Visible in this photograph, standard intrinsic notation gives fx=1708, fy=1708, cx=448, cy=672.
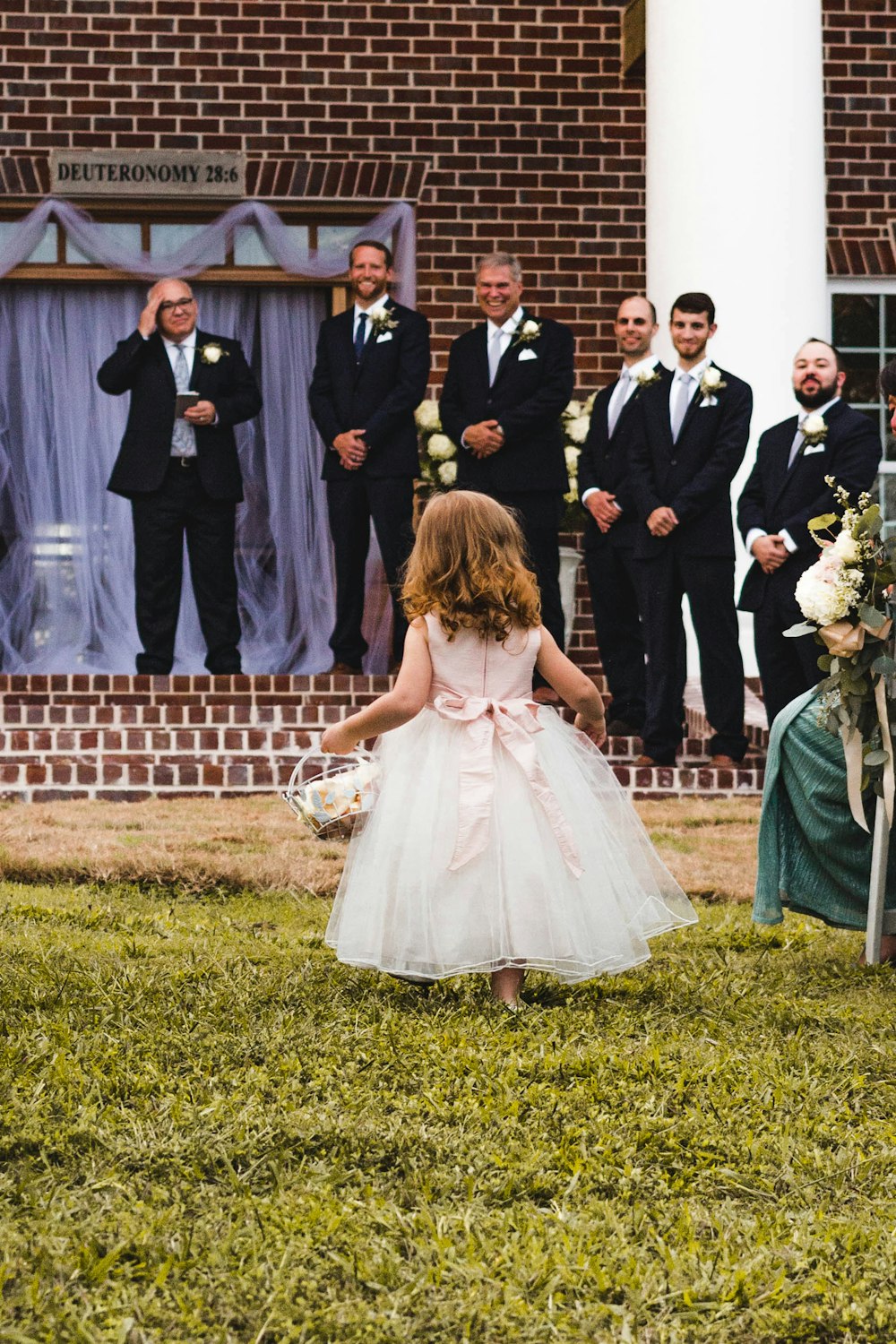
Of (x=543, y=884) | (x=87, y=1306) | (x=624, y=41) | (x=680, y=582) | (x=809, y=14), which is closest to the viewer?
(x=87, y=1306)

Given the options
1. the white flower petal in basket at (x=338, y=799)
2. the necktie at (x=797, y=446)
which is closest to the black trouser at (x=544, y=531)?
the necktie at (x=797, y=446)

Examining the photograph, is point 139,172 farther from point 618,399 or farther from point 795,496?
point 795,496

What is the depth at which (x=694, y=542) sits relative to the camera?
743 centimetres

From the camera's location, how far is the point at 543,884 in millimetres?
4004

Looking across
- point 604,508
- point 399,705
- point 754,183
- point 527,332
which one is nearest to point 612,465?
point 604,508

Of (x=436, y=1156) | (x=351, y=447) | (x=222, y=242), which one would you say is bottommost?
(x=436, y=1156)

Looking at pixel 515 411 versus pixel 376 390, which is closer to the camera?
pixel 515 411

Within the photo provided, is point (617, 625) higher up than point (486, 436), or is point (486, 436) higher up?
point (486, 436)

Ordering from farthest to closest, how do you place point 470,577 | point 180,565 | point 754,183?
point 754,183 → point 180,565 → point 470,577

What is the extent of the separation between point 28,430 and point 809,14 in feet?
16.5

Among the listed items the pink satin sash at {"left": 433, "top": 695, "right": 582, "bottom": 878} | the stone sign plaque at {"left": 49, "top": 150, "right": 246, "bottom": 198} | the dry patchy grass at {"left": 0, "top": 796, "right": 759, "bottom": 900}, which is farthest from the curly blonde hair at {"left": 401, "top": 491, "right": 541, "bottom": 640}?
the stone sign plaque at {"left": 49, "top": 150, "right": 246, "bottom": 198}

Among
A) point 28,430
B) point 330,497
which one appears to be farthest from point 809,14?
point 28,430

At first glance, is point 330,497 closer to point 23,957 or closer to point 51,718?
point 51,718

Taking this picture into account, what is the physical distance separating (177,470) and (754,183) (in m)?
3.33
